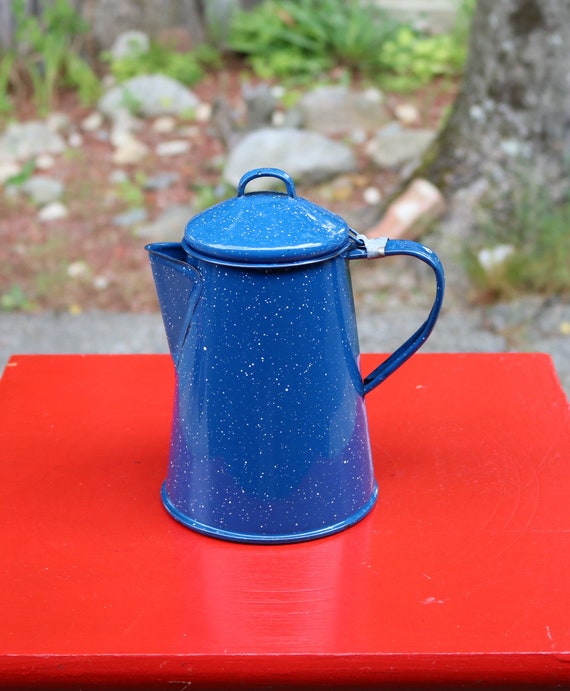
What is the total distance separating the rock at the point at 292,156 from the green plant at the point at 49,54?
123 centimetres

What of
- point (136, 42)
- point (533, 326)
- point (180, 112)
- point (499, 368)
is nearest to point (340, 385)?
point (499, 368)

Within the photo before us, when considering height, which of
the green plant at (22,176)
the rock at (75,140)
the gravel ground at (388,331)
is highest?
the rock at (75,140)

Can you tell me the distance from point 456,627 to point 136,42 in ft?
14.7

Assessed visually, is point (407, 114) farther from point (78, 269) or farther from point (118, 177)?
point (78, 269)

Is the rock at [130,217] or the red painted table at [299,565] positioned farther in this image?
the rock at [130,217]

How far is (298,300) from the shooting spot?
111 cm

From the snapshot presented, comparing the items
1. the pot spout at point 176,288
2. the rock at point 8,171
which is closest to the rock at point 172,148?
the rock at point 8,171

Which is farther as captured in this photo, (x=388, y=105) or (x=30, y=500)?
(x=388, y=105)

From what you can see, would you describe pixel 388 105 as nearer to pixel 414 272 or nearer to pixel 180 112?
pixel 180 112

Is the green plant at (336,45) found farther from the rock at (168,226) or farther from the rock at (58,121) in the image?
the rock at (168,226)

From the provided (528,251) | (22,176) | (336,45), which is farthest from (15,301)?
(336,45)

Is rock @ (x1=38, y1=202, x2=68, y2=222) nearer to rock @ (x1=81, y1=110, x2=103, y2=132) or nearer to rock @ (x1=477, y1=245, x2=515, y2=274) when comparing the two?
rock @ (x1=81, y1=110, x2=103, y2=132)

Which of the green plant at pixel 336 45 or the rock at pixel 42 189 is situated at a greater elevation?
the green plant at pixel 336 45

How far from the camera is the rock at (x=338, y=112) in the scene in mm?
4488
